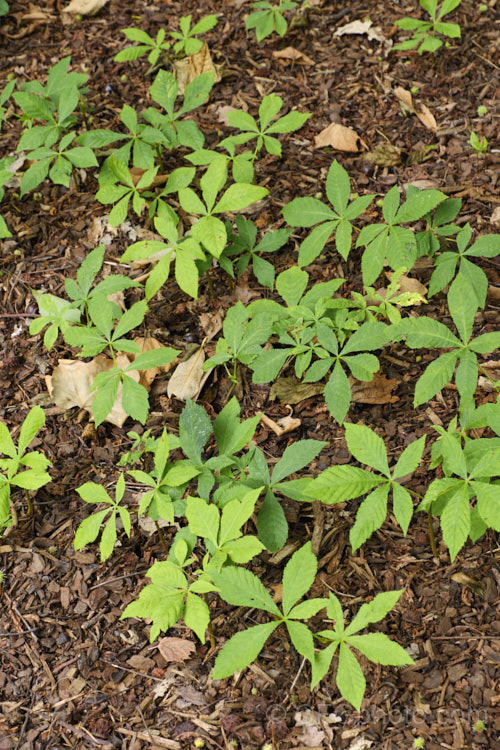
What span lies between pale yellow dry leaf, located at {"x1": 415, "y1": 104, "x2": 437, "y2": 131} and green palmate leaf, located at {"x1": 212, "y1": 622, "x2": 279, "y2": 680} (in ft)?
8.96

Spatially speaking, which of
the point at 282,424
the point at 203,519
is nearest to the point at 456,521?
the point at 203,519

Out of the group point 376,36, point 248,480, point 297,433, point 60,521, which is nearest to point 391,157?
point 376,36

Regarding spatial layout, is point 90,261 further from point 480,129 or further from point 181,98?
point 480,129

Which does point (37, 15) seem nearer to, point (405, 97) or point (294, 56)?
point (294, 56)

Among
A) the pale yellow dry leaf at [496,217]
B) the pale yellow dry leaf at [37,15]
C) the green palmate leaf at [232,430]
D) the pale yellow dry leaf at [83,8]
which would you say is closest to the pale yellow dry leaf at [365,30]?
the pale yellow dry leaf at [496,217]

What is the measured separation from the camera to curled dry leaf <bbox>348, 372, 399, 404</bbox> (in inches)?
104

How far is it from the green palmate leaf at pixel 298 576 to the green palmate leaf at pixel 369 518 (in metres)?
0.15

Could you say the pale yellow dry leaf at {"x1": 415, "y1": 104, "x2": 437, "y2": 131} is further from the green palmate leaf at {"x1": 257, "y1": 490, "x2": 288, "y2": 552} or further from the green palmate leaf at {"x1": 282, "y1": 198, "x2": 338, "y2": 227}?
the green palmate leaf at {"x1": 257, "y1": 490, "x2": 288, "y2": 552}

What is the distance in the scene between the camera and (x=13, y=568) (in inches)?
95.9

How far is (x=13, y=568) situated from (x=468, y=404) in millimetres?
1760

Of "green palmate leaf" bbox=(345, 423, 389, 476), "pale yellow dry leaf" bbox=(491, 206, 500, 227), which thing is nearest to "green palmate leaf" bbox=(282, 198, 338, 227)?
"pale yellow dry leaf" bbox=(491, 206, 500, 227)

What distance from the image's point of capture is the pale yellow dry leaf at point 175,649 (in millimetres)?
2135

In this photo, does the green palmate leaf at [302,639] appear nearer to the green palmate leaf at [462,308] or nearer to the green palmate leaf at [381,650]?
the green palmate leaf at [381,650]

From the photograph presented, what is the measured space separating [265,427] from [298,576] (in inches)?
33.1
